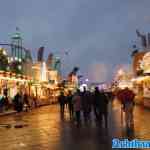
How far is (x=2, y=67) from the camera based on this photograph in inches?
2258

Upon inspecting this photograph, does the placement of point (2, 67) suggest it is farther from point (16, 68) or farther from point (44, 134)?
point (44, 134)

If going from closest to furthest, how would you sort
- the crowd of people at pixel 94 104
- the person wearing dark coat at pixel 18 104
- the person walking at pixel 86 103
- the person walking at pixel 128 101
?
1. the person walking at pixel 128 101
2. the crowd of people at pixel 94 104
3. the person walking at pixel 86 103
4. the person wearing dark coat at pixel 18 104

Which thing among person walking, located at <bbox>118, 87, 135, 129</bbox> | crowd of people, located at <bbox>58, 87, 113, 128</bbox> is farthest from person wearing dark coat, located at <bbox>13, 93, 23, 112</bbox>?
person walking, located at <bbox>118, 87, 135, 129</bbox>

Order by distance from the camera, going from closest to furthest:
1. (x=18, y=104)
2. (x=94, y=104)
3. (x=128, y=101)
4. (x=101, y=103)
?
(x=128, y=101) < (x=101, y=103) < (x=94, y=104) < (x=18, y=104)

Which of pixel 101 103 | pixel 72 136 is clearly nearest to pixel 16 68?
pixel 101 103

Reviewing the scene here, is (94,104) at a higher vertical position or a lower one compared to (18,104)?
lower

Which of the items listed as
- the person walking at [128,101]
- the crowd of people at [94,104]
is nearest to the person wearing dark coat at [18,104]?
the crowd of people at [94,104]

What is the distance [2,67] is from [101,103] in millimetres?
35004

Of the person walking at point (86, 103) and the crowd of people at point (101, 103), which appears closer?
the crowd of people at point (101, 103)

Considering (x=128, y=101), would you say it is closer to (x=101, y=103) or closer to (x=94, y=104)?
(x=101, y=103)

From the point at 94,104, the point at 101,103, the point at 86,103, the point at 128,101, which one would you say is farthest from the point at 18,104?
the point at 128,101

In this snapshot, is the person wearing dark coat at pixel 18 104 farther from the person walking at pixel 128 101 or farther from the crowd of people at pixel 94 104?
the person walking at pixel 128 101

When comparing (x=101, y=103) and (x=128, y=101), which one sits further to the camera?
(x=101, y=103)

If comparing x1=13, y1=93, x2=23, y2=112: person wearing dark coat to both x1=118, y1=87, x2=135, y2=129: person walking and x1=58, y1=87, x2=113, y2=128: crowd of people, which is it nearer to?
x1=58, y1=87, x2=113, y2=128: crowd of people
